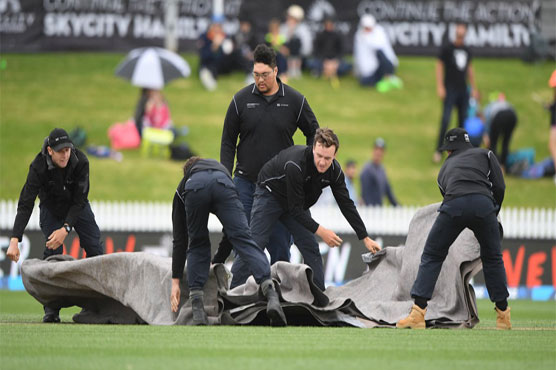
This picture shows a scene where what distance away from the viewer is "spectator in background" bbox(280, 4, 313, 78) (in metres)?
25.4

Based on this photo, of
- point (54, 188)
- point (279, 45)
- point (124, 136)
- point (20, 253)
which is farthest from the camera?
point (279, 45)

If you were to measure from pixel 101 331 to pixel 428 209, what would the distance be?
356 centimetres

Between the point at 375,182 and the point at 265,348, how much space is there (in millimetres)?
10839

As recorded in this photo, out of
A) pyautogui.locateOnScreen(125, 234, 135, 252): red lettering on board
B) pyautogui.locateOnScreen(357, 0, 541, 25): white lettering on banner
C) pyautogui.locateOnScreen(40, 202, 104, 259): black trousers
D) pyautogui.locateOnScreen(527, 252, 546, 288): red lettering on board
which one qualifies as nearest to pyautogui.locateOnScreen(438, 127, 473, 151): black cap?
pyautogui.locateOnScreen(40, 202, 104, 259): black trousers

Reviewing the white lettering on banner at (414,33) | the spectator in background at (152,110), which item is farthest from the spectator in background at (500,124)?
the spectator in background at (152,110)

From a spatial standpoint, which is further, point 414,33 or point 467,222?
point 414,33

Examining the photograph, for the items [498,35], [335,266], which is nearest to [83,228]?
[335,266]

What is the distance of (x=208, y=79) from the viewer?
2642cm

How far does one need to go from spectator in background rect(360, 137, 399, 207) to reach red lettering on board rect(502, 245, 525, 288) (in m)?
2.28

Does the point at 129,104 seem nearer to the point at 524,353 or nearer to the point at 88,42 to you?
the point at 88,42

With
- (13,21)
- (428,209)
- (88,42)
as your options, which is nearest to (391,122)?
(88,42)

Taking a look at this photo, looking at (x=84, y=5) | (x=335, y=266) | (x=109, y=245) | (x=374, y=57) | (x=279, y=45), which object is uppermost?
(x=84, y=5)

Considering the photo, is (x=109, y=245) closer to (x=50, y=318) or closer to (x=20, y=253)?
(x=20, y=253)

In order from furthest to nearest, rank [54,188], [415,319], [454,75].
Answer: [454,75], [54,188], [415,319]
